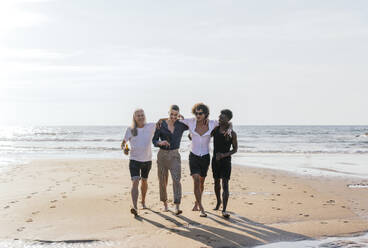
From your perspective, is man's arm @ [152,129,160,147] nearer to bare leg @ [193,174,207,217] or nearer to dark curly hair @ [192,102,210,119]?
dark curly hair @ [192,102,210,119]

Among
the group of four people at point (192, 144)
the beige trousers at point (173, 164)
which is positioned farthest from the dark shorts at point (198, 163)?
the beige trousers at point (173, 164)

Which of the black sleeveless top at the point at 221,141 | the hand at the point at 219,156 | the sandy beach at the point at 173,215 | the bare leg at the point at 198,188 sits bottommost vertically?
the sandy beach at the point at 173,215

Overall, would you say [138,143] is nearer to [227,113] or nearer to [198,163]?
[198,163]

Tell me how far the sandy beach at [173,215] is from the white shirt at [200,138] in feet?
3.60

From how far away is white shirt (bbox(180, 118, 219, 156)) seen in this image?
6176 mm

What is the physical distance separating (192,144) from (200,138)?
202 millimetres

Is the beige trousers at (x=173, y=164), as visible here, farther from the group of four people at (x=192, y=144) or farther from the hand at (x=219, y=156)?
the hand at (x=219, y=156)

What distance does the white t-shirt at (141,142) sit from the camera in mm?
6312

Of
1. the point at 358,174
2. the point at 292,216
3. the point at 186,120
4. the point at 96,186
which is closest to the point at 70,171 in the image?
the point at 96,186

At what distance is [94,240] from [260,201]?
12.8ft

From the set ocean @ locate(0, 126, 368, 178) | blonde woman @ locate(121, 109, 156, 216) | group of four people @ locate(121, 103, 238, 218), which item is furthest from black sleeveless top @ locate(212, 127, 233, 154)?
blonde woman @ locate(121, 109, 156, 216)

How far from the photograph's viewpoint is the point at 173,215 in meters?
6.40

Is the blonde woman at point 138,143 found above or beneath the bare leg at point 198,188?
above

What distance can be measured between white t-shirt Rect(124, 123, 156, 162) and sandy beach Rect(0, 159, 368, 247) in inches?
39.7
